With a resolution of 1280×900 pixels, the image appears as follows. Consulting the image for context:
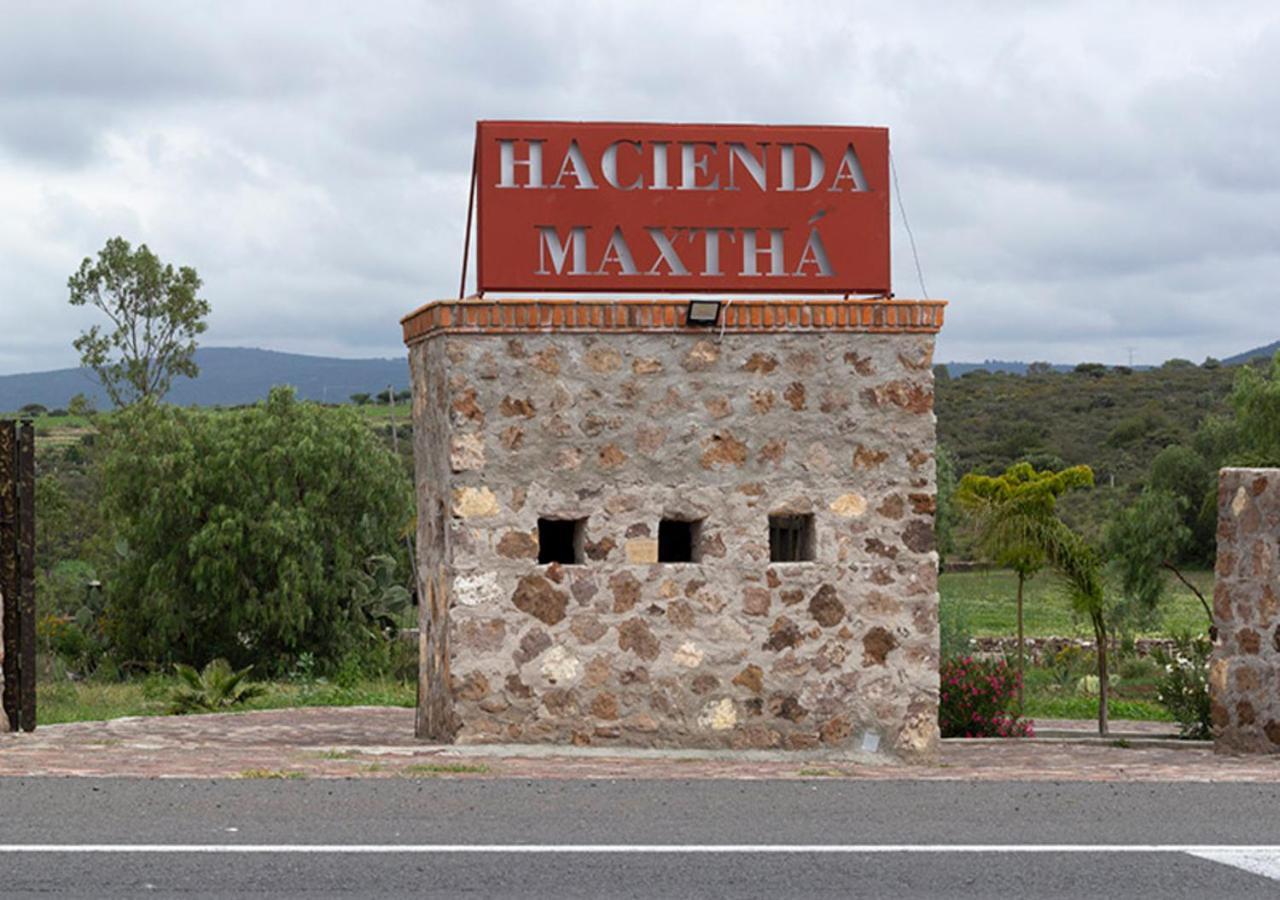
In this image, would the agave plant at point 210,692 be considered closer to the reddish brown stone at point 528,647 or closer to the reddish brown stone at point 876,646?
the reddish brown stone at point 528,647

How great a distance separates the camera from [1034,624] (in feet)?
113

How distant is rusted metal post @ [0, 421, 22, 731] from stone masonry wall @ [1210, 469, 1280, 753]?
852cm

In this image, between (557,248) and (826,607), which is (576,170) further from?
(826,607)

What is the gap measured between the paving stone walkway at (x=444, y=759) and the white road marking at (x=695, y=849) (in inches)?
89.2

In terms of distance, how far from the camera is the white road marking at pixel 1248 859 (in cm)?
743

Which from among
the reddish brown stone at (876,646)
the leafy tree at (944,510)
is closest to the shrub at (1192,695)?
the reddish brown stone at (876,646)

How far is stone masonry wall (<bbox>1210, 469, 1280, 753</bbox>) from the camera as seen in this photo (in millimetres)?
13016

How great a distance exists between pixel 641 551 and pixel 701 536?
1.42 ft

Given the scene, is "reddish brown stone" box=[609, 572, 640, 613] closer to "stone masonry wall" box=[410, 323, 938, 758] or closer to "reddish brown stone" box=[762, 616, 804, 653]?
"stone masonry wall" box=[410, 323, 938, 758]

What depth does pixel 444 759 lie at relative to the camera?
11.2 metres

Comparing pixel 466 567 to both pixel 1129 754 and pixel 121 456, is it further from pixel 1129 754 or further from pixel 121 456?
pixel 121 456

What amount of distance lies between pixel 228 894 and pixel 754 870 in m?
2.09

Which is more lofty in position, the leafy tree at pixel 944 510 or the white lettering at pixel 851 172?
the white lettering at pixel 851 172

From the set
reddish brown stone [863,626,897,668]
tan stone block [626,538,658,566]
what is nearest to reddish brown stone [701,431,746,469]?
tan stone block [626,538,658,566]
